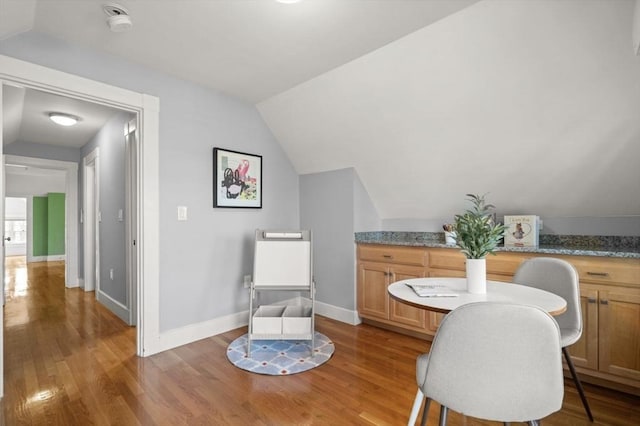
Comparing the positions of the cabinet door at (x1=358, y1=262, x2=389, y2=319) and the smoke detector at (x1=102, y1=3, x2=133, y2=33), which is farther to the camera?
the cabinet door at (x1=358, y1=262, x2=389, y2=319)

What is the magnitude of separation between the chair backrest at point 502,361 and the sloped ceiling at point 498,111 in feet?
5.48

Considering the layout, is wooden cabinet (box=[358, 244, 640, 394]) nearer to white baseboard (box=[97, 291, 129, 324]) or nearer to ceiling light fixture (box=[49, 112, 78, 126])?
white baseboard (box=[97, 291, 129, 324])

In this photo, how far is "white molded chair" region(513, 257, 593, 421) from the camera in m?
1.66

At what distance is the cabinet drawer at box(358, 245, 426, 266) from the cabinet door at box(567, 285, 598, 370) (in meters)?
1.11

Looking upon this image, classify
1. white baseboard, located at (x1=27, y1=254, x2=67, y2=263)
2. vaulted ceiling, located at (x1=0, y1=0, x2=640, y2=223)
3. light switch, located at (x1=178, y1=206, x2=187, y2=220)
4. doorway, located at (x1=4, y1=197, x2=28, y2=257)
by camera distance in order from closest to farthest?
1. vaulted ceiling, located at (x1=0, y1=0, x2=640, y2=223)
2. light switch, located at (x1=178, y1=206, x2=187, y2=220)
3. white baseboard, located at (x1=27, y1=254, x2=67, y2=263)
4. doorway, located at (x1=4, y1=197, x2=28, y2=257)

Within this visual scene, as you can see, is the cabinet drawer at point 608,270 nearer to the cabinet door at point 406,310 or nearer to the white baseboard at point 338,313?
the cabinet door at point 406,310

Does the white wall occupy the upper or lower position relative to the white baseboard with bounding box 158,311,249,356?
upper

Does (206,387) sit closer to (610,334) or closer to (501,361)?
(501,361)

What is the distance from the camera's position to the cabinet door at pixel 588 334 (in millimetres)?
1976

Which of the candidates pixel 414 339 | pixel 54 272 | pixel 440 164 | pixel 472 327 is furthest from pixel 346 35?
pixel 54 272

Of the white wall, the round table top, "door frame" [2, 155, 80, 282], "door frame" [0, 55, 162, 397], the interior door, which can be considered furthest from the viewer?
the white wall

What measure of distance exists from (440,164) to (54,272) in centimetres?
763

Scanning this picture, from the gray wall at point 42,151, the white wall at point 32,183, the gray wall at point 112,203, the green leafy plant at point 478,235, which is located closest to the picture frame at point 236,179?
the gray wall at point 112,203

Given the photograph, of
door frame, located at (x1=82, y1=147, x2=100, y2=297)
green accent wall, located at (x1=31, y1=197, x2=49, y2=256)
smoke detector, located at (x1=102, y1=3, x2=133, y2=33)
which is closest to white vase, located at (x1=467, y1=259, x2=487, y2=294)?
smoke detector, located at (x1=102, y1=3, x2=133, y2=33)
